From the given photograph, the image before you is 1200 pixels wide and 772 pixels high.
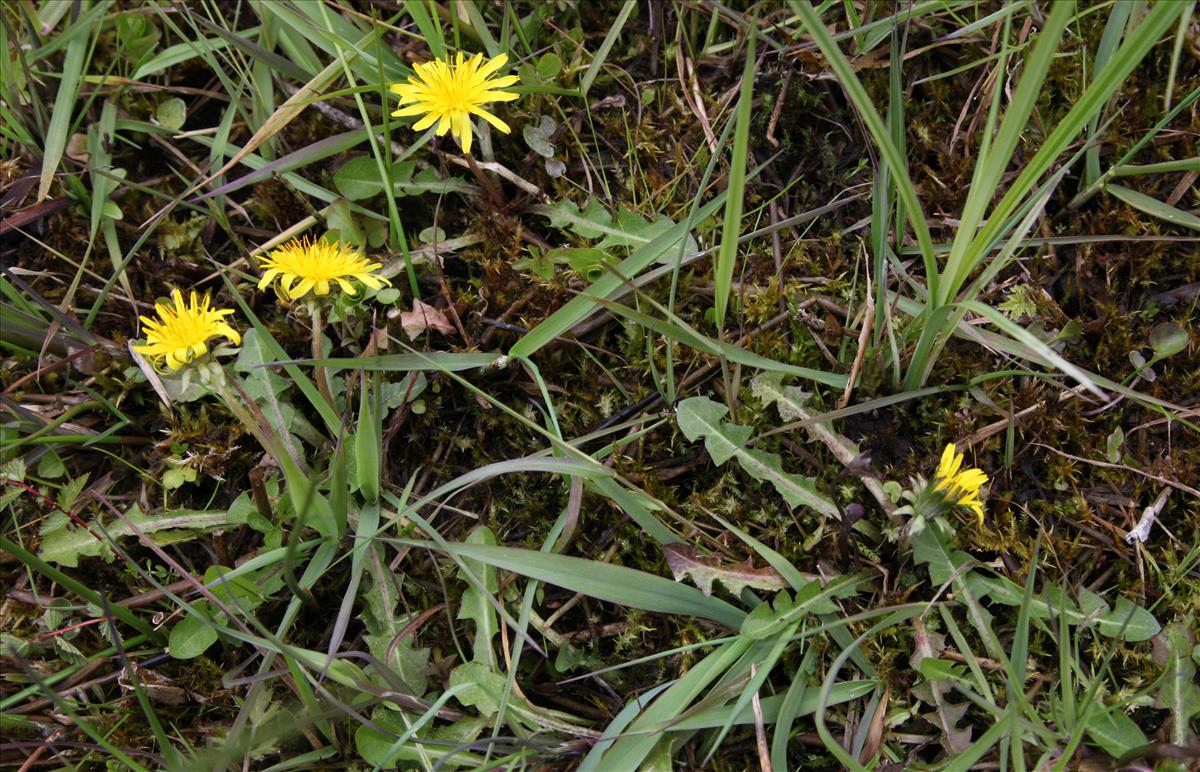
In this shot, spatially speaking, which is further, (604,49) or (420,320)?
(604,49)

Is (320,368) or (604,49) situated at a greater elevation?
(604,49)

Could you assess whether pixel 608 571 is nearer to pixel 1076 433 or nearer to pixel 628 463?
pixel 628 463

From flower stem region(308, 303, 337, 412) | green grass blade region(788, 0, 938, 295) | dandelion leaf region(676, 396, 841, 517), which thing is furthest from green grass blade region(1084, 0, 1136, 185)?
flower stem region(308, 303, 337, 412)

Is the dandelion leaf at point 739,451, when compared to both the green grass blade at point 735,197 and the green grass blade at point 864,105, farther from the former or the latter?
the green grass blade at point 864,105

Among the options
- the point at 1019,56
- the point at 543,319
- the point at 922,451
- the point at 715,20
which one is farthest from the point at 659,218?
the point at 1019,56

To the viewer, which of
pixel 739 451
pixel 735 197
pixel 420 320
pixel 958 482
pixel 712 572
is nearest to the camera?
pixel 735 197

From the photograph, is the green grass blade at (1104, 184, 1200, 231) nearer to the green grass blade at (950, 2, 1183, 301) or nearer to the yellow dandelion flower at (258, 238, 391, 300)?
the green grass blade at (950, 2, 1183, 301)

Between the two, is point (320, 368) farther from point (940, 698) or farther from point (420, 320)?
point (940, 698)

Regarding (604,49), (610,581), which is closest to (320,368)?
(610,581)
